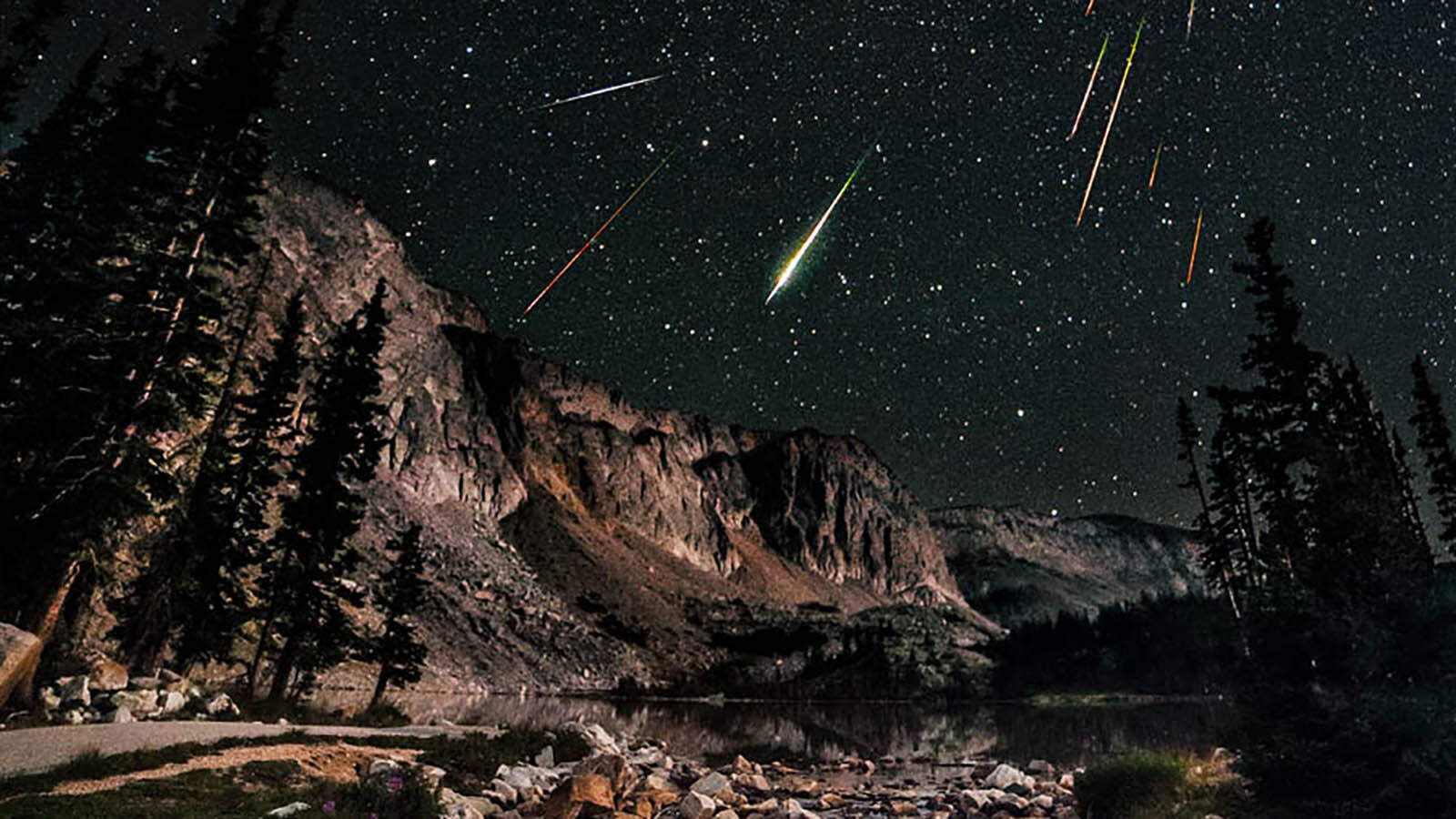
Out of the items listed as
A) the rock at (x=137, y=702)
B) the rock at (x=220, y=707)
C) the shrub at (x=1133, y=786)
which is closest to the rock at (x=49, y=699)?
the rock at (x=137, y=702)

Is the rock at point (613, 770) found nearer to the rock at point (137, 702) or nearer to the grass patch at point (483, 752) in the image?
the grass patch at point (483, 752)

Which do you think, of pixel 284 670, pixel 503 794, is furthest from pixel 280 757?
pixel 284 670

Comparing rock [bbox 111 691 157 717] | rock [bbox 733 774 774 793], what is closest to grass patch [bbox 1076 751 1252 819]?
rock [bbox 733 774 774 793]

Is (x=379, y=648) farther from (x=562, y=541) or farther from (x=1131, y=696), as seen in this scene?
(x=562, y=541)

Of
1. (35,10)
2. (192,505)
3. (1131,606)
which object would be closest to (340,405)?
(192,505)

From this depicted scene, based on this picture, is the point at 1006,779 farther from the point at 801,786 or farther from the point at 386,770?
the point at 386,770

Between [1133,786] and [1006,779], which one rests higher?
[1133,786]

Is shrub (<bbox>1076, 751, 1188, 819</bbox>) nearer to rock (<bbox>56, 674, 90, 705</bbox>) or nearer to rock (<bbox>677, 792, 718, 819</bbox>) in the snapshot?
rock (<bbox>677, 792, 718, 819</bbox>)

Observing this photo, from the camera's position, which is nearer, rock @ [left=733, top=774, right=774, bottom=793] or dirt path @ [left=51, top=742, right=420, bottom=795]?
dirt path @ [left=51, top=742, right=420, bottom=795]
